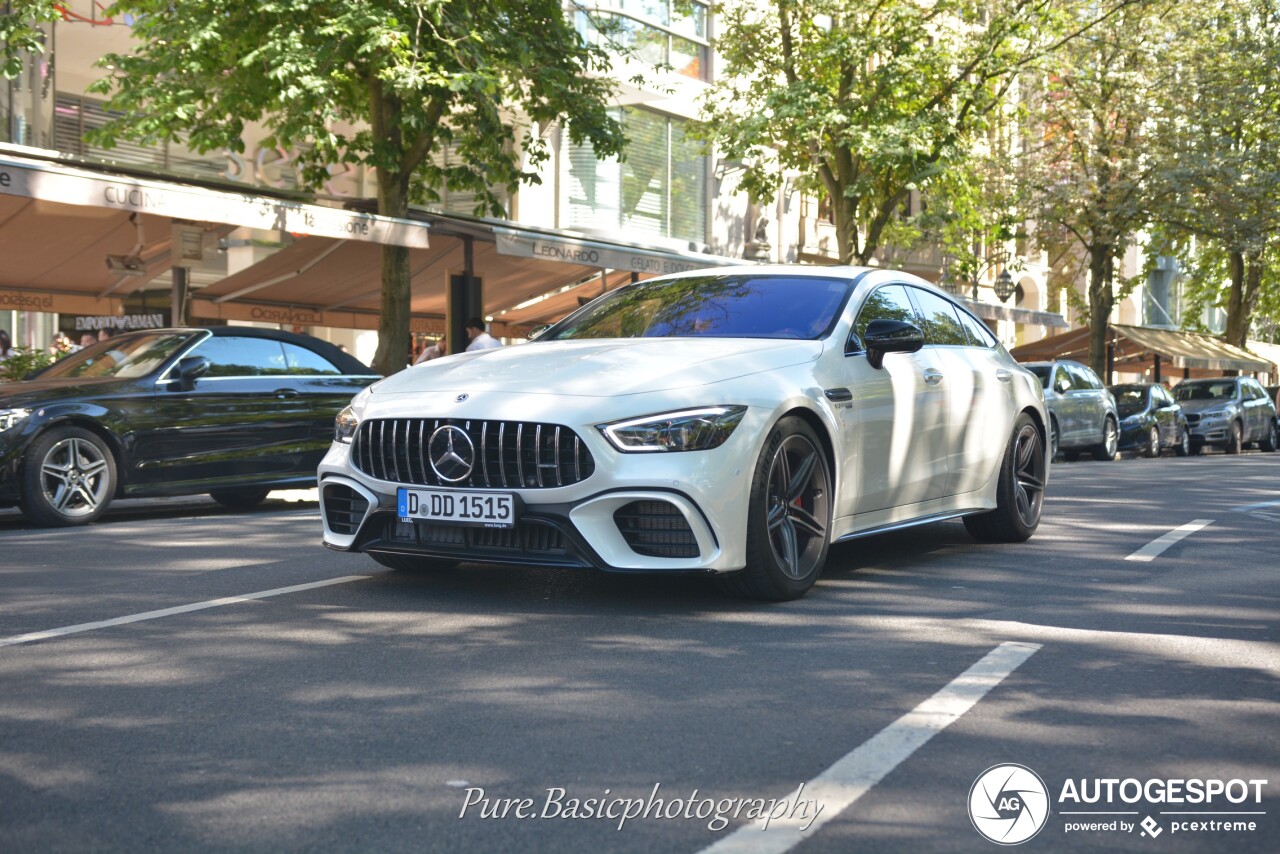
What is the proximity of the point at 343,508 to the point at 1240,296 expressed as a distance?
4147cm

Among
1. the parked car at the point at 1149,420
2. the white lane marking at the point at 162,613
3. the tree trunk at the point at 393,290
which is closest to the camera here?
the white lane marking at the point at 162,613

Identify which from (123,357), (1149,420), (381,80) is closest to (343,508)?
(123,357)

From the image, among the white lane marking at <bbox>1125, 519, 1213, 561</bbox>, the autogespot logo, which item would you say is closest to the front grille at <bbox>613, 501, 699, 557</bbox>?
the autogespot logo

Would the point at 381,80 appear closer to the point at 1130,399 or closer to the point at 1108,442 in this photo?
the point at 1108,442

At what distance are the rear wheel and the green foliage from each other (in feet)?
65.8

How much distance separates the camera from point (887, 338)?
7031 mm

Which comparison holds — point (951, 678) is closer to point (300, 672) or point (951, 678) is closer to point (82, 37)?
point (300, 672)

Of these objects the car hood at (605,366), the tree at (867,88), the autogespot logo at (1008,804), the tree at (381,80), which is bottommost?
the autogespot logo at (1008,804)

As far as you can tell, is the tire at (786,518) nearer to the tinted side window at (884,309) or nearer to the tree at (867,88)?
the tinted side window at (884,309)

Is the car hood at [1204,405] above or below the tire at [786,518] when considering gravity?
above

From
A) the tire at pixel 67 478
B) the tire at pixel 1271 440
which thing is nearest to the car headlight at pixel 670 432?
the tire at pixel 67 478

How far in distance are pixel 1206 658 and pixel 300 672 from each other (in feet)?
10.2

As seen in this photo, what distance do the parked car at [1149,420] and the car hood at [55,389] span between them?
20.4 meters

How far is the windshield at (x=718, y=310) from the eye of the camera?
23.2 ft
